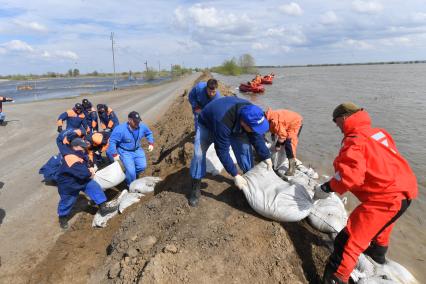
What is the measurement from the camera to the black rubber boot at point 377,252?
3.24m

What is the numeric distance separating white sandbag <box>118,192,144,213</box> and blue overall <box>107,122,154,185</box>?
566 mm

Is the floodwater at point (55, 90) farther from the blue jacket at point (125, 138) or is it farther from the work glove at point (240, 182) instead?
the work glove at point (240, 182)

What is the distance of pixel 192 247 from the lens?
3279 millimetres

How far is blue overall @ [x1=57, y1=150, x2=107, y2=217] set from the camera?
14.9 ft

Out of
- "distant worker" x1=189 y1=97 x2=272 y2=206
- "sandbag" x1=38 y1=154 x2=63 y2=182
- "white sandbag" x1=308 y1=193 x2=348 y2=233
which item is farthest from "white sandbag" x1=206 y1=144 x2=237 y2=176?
"sandbag" x1=38 y1=154 x2=63 y2=182

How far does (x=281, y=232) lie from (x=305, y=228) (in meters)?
0.53

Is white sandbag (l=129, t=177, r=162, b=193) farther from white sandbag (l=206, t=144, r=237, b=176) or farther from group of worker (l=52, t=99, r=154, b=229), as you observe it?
white sandbag (l=206, t=144, r=237, b=176)

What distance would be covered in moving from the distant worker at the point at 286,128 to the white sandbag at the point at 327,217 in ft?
4.56

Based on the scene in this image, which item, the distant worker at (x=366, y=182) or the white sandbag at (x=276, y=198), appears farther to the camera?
the white sandbag at (x=276, y=198)

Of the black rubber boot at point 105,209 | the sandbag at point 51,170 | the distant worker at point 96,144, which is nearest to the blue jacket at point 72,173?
the black rubber boot at point 105,209

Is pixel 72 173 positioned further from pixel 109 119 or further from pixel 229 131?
pixel 109 119

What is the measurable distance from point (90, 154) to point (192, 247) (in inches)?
156

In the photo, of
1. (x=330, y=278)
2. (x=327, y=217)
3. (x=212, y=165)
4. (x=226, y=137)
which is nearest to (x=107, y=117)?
(x=212, y=165)

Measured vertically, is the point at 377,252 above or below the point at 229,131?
below
